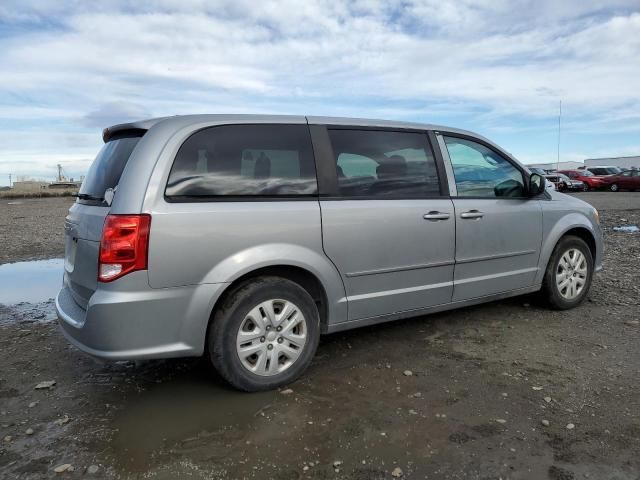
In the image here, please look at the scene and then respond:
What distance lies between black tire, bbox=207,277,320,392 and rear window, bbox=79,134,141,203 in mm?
1036

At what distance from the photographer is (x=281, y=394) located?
11.1 feet

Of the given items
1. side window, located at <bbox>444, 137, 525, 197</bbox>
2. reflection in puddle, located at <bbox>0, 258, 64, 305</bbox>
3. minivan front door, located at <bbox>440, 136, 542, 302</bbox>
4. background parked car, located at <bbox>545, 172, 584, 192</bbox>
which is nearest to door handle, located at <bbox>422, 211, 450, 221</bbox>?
minivan front door, located at <bbox>440, 136, 542, 302</bbox>

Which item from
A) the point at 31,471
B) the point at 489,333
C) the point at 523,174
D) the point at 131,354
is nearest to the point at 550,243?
the point at 523,174

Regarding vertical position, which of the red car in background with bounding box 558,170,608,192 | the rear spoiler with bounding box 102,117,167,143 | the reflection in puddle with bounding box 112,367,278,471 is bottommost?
the reflection in puddle with bounding box 112,367,278,471

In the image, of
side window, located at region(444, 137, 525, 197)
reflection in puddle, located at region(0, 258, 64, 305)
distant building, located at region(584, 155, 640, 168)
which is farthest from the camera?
distant building, located at region(584, 155, 640, 168)

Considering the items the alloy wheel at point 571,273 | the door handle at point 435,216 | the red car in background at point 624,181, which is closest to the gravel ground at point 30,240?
the door handle at point 435,216

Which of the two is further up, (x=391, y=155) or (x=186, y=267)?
(x=391, y=155)

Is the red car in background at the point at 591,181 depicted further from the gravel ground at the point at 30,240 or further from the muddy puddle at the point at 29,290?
the muddy puddle at the point at 29,290

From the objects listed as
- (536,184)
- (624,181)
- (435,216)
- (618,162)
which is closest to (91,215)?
(435,216)

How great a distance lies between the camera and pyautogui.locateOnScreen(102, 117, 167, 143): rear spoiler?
336 centimetres

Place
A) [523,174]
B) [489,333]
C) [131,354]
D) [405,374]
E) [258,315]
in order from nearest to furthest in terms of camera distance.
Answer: [131,354], [258,315], [405,374], [489,333], [523,174]

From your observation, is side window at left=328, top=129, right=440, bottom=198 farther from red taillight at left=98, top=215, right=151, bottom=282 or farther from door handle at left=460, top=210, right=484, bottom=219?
red taillight at left=98, top=215, right=151, bottom=282

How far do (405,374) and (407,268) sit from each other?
2.56 feet

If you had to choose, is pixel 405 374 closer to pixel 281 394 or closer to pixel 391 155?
pixel 281 394
